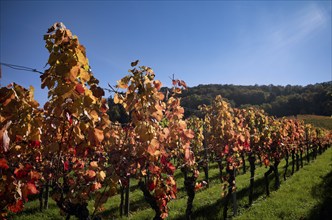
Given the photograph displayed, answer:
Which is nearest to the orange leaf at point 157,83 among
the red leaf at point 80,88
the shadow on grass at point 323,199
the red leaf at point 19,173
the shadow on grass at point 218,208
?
the red leaf at point 80,88

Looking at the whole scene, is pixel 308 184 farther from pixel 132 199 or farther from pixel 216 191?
pixel 132 199

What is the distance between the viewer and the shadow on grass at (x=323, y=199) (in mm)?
10234

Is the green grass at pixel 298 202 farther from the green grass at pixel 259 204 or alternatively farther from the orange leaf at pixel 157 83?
the orange leaf at pixel 157 83

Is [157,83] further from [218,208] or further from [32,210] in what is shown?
[32,210]

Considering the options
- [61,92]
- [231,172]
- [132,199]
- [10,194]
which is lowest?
[132,199]

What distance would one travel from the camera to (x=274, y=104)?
111500mm

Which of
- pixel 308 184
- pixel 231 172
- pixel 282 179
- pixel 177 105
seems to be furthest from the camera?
pixel 282 179

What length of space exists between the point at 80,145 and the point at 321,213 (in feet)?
37.6

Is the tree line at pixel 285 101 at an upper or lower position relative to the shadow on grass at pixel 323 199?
upper

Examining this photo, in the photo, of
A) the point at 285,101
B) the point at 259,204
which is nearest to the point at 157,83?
the point at 259,204

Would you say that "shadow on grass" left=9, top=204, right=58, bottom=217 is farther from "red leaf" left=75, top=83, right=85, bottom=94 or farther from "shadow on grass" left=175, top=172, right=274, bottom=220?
"red leaf" left=75, top=83, right=85, bottom=94

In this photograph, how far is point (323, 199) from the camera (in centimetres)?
1239

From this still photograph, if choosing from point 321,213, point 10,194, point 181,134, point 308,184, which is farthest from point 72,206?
point 308,184

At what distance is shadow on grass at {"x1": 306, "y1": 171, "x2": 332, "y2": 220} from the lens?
10.2m
